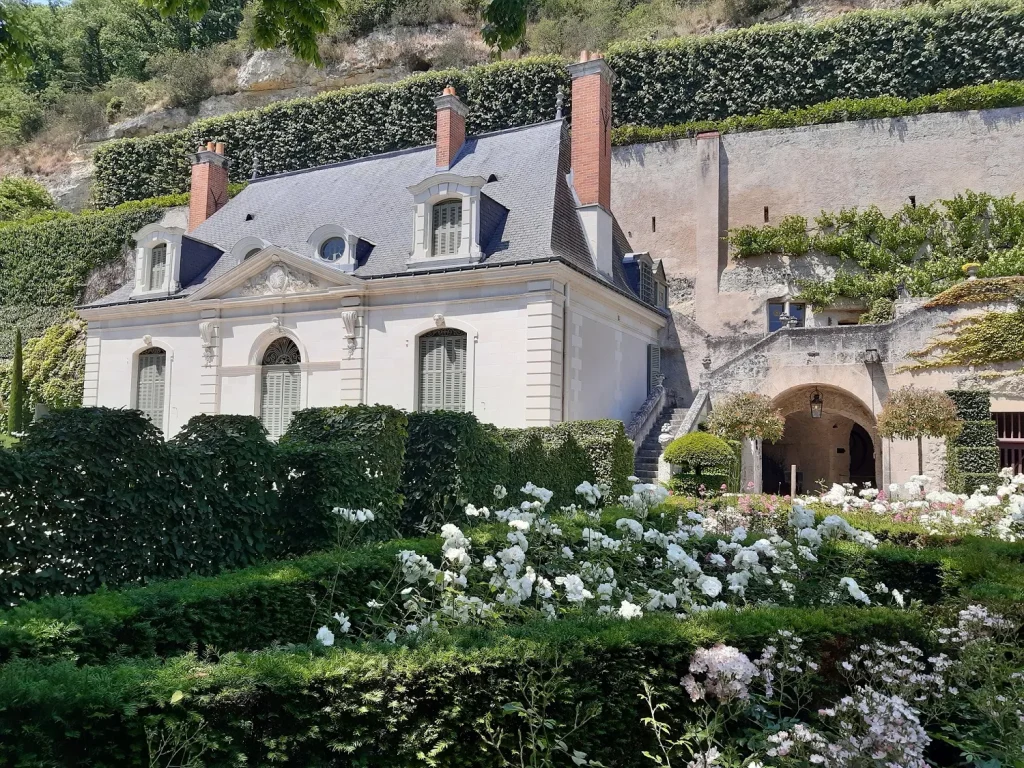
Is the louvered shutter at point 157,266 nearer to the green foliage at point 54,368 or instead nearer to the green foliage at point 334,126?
the green foliage at point 54,368

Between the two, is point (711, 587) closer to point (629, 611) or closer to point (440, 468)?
point (629, 611)

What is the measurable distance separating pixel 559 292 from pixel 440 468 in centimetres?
732

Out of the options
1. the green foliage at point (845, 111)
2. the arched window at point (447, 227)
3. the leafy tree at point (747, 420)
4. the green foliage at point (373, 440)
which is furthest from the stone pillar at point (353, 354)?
the green foliage at point (845, 111)

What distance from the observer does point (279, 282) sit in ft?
58.6

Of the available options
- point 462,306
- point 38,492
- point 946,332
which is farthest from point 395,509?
point 946,332

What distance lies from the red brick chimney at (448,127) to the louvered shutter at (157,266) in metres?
7.95

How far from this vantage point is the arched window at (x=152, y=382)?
20062mm

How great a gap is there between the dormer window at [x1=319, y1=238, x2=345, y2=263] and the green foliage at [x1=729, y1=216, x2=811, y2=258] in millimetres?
11894

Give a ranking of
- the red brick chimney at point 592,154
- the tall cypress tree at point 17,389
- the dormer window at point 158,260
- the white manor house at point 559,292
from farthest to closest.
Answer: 1. the tall cypress tree at point 17,389
2. the dormer window at point 158,260
3. the red brick chimney at point 592,154
4. the white manor house at point 559,292

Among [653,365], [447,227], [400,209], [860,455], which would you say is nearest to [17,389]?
[400,209]

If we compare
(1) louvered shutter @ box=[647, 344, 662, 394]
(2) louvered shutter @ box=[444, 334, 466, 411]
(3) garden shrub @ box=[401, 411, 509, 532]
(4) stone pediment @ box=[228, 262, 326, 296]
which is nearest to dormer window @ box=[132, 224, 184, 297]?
(4) stone pediment @ box=[228, 262, 326, 296]

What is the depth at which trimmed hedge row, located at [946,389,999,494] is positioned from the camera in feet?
47.3

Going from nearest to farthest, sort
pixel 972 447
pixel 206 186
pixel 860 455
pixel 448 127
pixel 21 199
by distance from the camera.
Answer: pixel 972 447 → pixel 448 127 → pixel 860 455 → pixel 206 186 → pixel 21 199

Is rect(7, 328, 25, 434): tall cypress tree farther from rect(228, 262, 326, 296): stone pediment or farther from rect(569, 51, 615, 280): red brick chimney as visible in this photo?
rect(569, 51, 615, 280): red brick chimney
